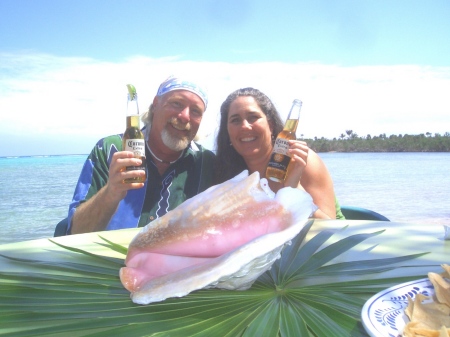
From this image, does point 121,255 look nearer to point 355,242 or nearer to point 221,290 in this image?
point 221,290

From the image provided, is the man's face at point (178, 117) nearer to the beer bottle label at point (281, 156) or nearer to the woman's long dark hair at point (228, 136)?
the woman's long dark hair at point (228, 136)

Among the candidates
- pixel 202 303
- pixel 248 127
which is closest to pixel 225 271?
pixel 202 303

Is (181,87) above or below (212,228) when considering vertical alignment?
above

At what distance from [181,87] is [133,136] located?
0.67m

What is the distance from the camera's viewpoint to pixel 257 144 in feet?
6.91

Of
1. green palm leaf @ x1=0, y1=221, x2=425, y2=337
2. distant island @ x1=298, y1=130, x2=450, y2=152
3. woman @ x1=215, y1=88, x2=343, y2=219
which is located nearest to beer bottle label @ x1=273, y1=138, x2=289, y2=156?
woman @ x1=215, y1=88, x2=343, y2=219

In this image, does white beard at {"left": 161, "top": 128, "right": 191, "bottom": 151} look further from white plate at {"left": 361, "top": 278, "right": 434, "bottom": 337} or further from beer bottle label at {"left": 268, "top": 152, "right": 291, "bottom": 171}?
white plate at {"left": 361, "top": 278, "right": 434, "bottom": 337}

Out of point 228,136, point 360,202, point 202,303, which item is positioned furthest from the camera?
point 360,202

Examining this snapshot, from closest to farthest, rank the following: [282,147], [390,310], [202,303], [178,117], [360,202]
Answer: [390,310] → [202,303] → [282,147] → [178,117] → [360,202]

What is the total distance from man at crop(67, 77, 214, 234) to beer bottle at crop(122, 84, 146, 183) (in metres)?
0.19

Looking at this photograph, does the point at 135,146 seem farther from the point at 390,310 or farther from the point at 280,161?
the point at 390,310

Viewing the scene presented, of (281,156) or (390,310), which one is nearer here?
(390,310)

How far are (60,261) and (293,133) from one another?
1228mm

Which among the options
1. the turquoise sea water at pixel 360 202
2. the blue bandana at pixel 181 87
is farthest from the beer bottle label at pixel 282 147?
the turquoise sea water at pixel 360 202
